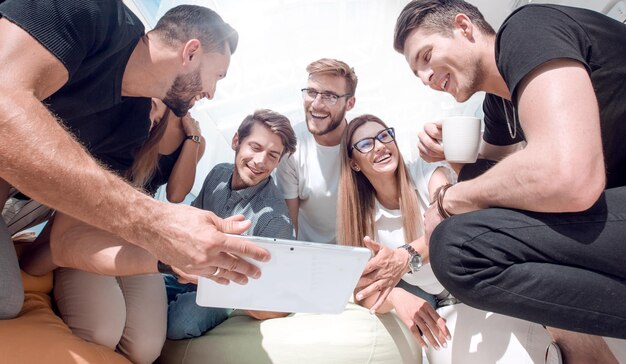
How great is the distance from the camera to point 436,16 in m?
1.07

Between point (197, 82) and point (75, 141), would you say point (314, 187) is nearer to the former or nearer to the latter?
point (197, 82)

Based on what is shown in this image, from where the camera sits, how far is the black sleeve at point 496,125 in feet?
3.73

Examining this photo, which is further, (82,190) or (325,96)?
(325,96)

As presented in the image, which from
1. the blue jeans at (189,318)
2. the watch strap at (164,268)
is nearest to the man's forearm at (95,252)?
the watch strap at (164,268)

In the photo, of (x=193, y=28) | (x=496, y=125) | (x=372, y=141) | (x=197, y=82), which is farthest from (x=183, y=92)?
(x=496, y=125)

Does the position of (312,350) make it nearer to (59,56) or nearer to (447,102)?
(59,56)

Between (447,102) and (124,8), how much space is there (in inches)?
121

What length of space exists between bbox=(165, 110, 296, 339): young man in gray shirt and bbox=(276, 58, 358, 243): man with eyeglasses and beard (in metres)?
0.09

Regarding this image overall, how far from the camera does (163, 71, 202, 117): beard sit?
1243 millimetres

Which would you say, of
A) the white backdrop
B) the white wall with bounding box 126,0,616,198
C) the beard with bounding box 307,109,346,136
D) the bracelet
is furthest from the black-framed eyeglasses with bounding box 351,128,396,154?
the white backdrop

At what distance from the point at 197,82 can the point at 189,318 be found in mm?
673

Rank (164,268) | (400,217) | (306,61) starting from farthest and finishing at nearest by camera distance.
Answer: (306,61), (400,217), (164,268)

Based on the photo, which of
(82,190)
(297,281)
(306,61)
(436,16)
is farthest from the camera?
(306,61)

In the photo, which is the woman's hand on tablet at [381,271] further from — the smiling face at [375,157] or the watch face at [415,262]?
the smiling face at [375,157]
